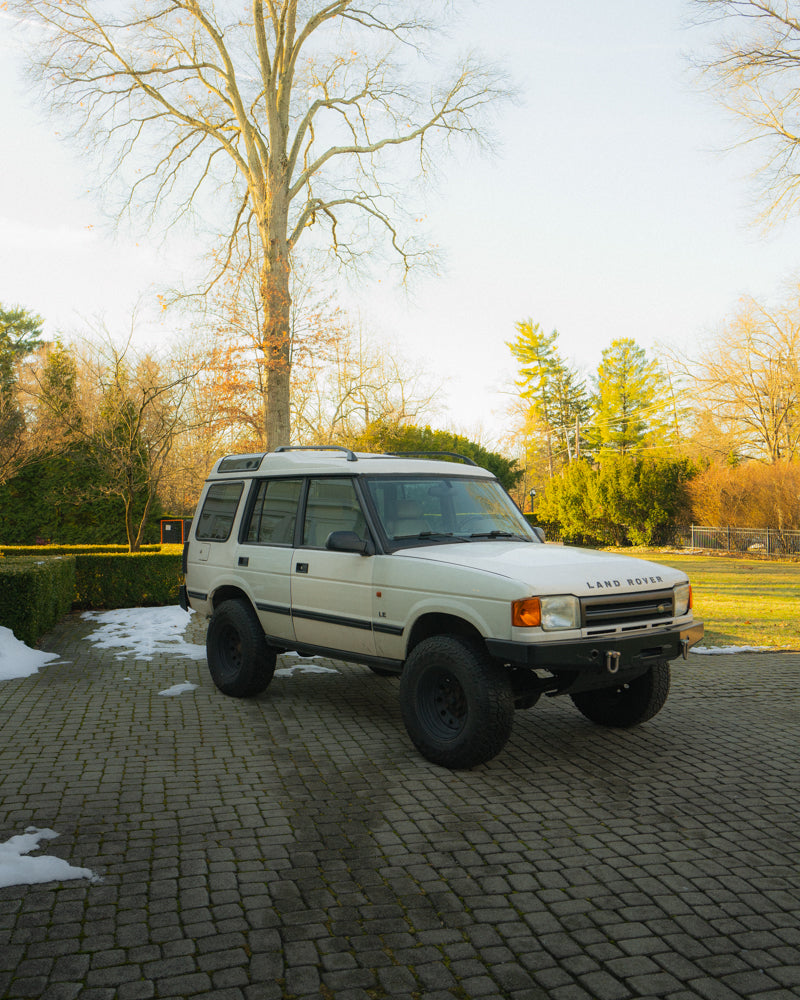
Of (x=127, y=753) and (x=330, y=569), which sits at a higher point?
(x=330, y=569)

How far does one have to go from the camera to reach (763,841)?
4.37 m

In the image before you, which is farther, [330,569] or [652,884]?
[330,569]

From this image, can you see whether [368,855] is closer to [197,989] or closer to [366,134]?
[197,989]

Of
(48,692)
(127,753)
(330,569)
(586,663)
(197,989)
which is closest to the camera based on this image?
(197,989)

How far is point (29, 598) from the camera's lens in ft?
31.5

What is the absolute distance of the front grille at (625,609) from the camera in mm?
5191

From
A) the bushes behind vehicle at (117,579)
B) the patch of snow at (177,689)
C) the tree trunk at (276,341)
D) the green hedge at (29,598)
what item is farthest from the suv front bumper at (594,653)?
the tree trunk at (276,341)

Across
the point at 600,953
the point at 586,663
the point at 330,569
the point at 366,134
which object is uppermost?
the point at 366,134

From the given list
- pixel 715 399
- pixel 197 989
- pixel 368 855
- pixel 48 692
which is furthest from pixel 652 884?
pixel 715 399

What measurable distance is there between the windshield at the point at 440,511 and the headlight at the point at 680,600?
1.36m

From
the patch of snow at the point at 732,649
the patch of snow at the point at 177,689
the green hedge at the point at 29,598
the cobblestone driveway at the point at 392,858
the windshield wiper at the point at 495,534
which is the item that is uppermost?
the windshield wiper at the point at 495,534

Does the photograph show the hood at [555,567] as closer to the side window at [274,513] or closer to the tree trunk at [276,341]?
the side window at [274,513]

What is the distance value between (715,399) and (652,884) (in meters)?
44.9

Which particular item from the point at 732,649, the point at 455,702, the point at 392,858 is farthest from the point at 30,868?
the point at 732,649
